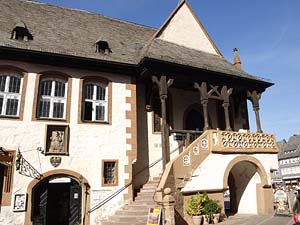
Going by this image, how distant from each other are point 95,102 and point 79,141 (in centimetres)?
198

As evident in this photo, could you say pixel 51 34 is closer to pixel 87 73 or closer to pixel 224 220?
pixel 87 73

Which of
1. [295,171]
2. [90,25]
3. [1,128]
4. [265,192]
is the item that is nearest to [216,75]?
[265,192]

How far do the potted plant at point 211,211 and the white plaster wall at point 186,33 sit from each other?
371 inches

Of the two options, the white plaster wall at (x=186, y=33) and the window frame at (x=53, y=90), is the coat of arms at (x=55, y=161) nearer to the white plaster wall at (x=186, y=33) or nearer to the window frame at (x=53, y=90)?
the window frame at (x=53, y=90)

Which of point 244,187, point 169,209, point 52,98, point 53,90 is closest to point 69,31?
point 53,90

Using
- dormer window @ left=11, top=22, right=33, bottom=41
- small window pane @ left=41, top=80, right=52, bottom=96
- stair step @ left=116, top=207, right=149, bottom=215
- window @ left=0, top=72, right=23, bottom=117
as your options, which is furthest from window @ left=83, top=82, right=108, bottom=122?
stair step @ left=116, top=207, right=149, bottom=215

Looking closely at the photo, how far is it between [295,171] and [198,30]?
4815 centimetres

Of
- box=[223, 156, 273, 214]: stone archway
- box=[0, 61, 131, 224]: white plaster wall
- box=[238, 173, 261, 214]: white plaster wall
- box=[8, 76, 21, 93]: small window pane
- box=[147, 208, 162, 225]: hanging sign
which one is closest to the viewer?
box=[147, 208, 162, 225]: hanging sign

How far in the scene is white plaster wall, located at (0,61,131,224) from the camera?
11.0 m

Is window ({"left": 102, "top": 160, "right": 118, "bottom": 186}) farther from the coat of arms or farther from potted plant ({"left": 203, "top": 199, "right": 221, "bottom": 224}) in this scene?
potted plant ({"left": 203, "top": 199, "right": 221, "bottom": 224})

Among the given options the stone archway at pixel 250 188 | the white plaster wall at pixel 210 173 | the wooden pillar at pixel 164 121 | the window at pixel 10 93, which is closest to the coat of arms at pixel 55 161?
the window at pixel 10 93

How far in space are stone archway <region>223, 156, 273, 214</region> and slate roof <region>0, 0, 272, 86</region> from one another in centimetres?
454

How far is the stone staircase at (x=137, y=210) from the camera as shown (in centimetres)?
1050

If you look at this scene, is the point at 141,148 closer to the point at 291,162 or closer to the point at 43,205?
the point at 43,205
